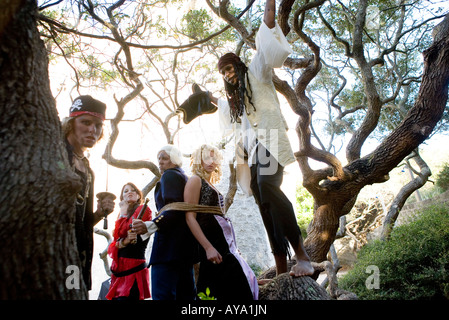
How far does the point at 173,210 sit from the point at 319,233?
2.95m

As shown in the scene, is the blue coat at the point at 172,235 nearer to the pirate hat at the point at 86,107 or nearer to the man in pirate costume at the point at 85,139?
the man in pirate costume at the point at 85,139

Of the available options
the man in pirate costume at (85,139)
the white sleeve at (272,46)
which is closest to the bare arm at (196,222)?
the man in pirate costume at (85,139)

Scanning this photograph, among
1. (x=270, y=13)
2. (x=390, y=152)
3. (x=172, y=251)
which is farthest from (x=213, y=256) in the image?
(x=390, y=152)

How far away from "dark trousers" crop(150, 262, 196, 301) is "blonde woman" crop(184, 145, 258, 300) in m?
0.16

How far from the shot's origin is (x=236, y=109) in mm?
2945

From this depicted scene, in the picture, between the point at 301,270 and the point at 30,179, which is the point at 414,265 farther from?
the point at 30,179

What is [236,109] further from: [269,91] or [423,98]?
[423,98]

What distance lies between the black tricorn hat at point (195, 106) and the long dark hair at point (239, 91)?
359mm

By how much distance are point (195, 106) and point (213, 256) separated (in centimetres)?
172

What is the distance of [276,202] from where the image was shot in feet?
8.30

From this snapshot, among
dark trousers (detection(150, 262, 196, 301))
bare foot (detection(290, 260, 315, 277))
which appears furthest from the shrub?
dark trousers (detection(150, 262, 196, 301))

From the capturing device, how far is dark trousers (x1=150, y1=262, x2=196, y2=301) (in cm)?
233

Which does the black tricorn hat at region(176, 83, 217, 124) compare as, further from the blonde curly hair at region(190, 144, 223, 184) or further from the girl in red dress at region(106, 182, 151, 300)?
the girl in red dress at region(106, 182, 151, 300)

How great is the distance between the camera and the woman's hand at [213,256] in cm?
224
